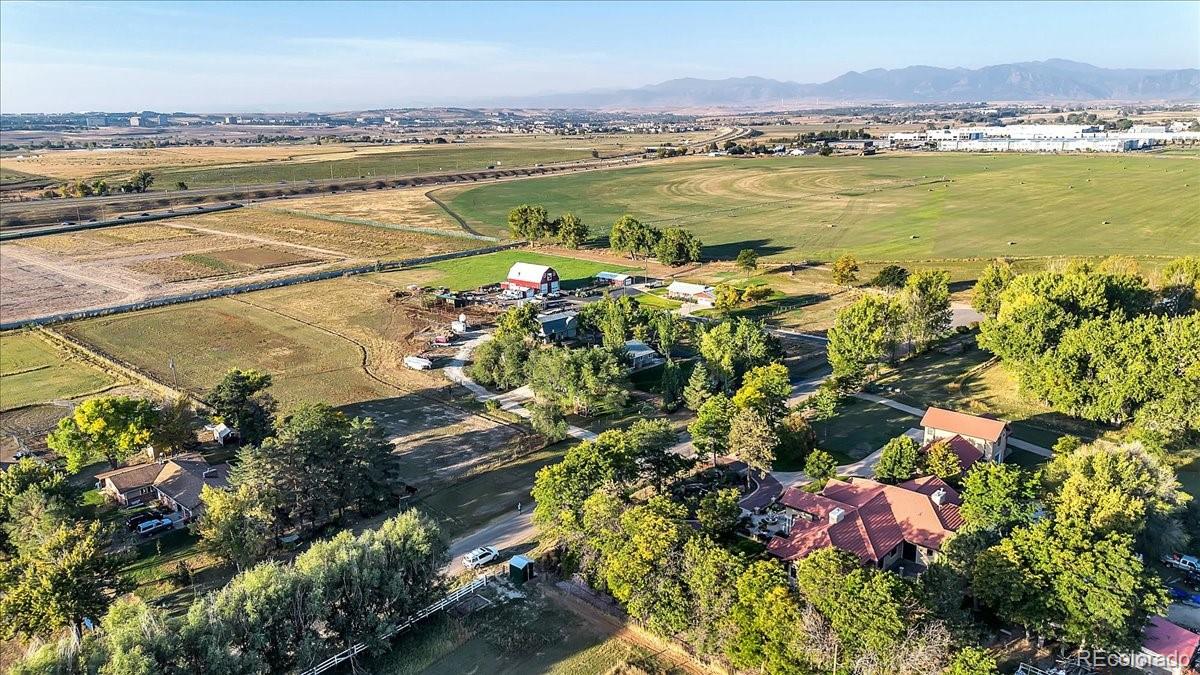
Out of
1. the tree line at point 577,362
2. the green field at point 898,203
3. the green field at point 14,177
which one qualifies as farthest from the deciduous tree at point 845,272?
the green field at point 14,177

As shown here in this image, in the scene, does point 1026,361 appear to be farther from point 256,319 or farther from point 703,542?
point 256,319

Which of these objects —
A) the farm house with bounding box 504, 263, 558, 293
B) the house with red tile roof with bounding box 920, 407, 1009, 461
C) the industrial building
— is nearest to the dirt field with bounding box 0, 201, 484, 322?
the farm house with bounding box 504, 263, 558, 293

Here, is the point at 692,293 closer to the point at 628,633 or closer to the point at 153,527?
the point at 628,633

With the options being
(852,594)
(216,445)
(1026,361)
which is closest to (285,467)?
(216,445)

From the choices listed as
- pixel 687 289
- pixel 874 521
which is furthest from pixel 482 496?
pixel 687 289

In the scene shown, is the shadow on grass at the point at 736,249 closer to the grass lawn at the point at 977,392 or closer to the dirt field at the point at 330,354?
the grass lawn at the point at 977,392

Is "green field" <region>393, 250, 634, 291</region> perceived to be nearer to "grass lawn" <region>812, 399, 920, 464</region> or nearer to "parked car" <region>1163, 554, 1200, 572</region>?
"grass lawn" <region>812, 399, 920, 464</region>
